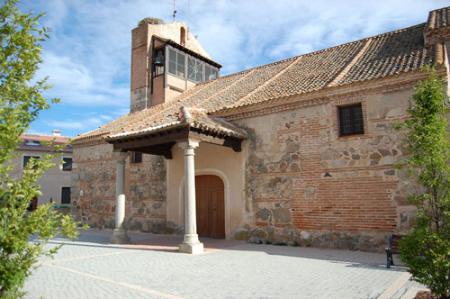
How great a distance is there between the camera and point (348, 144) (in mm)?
8312

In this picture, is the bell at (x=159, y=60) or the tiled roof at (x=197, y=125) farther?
the bell at (x=159, y=60)

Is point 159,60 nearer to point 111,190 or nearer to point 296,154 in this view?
point 111,190

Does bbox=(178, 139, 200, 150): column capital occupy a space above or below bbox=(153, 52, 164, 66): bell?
below

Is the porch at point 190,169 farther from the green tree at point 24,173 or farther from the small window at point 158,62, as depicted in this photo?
the small window at point 158,62

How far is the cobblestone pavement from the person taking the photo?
476 centimetres

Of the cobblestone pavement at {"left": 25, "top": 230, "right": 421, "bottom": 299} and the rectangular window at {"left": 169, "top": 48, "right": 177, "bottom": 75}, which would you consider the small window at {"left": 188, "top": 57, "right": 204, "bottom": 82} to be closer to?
the rectangular window at {"left": 169, "top": 48, "right": 177, "bottom": 75}

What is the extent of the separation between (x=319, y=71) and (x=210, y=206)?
222 inches

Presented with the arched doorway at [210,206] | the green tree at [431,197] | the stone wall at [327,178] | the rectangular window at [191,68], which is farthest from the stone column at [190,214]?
the rectangular window at [191,68]

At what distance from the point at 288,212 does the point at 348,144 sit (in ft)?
7.90

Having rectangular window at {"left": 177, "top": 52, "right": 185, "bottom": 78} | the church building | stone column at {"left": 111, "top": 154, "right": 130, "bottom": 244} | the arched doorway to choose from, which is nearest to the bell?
rectangular window at {"left": 177, "top": 52, "right": 185, "bottom": 78}

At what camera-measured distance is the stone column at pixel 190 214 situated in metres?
8.03

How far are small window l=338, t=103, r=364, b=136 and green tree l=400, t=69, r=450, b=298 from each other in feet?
12.6

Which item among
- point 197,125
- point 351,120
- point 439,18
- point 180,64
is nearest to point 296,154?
point 351,120

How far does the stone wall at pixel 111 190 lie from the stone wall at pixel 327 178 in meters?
3.91
